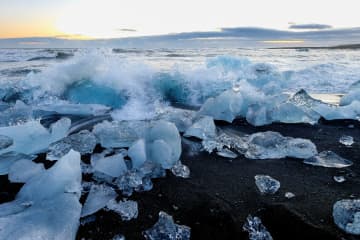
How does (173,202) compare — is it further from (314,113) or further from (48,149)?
(314,113)

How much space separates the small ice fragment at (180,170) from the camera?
228cm

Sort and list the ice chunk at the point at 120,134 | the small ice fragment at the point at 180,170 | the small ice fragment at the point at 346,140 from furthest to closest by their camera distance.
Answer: the small ice fragment at the point at 346,140
the ice chunk at the point at 120,134
the small ice fragment at the point at 180,170

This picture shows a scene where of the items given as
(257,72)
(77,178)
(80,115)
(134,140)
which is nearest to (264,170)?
(134,140)

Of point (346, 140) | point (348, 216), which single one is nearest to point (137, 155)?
point (348, 216)

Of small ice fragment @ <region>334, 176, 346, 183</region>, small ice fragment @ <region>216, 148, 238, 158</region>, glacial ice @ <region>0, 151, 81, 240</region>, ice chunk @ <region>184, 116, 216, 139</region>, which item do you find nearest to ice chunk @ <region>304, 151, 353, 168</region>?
small ice fragment @ <region>334, 176, 346, 183</region>

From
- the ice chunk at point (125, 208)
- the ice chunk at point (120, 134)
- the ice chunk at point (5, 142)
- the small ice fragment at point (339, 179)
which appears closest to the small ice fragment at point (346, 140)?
A: the small ice fragment at point (339, 179)

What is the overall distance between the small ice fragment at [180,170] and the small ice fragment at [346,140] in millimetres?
1579

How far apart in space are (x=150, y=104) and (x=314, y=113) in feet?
7.26

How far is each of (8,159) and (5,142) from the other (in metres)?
0.16

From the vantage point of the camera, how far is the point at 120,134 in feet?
8.82

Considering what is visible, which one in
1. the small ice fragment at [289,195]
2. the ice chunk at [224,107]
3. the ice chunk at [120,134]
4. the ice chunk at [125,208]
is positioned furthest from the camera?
the ice chunk at [224,107]

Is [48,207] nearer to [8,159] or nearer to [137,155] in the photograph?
[137,155]

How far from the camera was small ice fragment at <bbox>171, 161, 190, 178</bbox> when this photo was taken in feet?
7.50

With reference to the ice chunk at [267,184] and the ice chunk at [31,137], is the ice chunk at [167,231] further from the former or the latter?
the ice chunk at [31,137]
